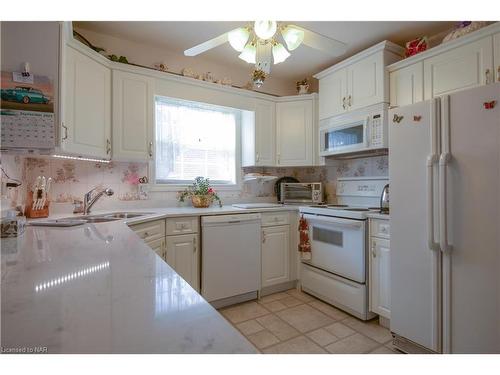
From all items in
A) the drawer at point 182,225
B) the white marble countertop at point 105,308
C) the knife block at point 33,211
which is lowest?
the drawer at point 182,225

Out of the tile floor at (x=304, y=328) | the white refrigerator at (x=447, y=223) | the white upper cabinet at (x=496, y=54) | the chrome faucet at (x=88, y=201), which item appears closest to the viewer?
the white refrigerator at (x=447, y=223)

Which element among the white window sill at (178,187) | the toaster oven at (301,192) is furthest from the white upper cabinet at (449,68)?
the white window sill at (178,187)

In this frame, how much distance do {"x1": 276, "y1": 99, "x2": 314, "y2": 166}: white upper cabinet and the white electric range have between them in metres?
0.58

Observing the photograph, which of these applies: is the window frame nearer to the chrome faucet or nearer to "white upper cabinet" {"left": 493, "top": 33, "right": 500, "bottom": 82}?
the chrome faucet

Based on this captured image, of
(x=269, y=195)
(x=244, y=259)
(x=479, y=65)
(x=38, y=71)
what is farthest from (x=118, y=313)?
(x=269, y=195)

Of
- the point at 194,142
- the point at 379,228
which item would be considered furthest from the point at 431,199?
the point at 194,142

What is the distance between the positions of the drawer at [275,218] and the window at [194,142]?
0.75 meters

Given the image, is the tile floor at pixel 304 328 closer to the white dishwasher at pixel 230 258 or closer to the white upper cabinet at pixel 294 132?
the white dishwasher at pixel 230 258

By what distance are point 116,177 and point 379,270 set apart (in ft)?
8.10

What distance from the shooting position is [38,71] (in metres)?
1.52

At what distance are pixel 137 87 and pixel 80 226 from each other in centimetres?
139

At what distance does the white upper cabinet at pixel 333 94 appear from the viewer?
2664mm

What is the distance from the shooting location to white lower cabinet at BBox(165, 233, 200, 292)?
2162mm
